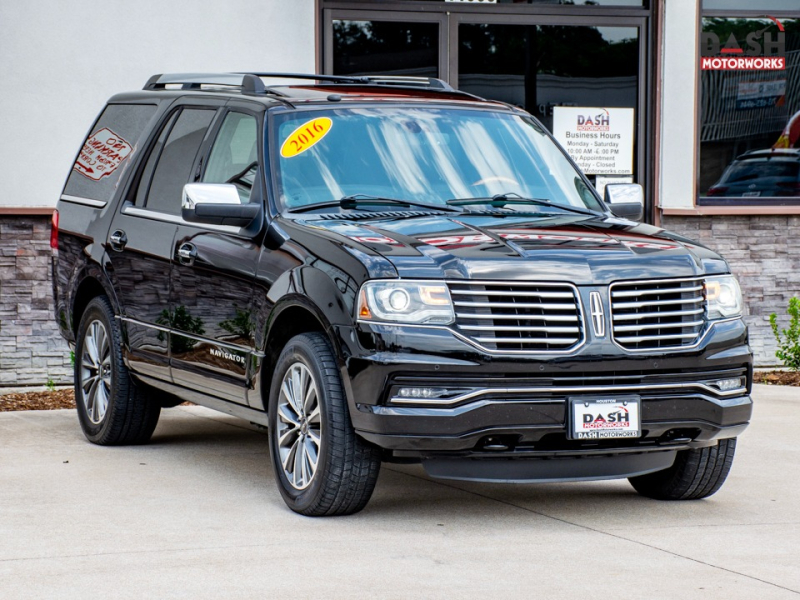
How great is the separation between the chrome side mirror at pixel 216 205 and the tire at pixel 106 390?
1.69 m

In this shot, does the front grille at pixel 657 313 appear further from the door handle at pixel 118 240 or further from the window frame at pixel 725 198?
the window frame at pixel 725 198

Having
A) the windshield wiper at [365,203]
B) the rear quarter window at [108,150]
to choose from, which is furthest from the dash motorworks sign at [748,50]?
the windshield wiper at [365,203]

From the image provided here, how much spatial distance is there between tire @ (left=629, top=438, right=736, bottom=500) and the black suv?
0.01m

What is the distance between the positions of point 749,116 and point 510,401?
26.2ft

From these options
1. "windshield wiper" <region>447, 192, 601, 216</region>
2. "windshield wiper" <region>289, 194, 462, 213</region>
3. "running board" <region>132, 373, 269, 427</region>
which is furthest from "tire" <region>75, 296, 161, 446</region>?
"windshield wiper" <region>447, 192, 601, 216</region>

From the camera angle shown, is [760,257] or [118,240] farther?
[760,257]

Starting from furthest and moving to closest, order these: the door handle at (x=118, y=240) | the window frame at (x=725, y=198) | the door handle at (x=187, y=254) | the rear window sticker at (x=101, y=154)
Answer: the window frame at (x=725, y=198), the rear window sticker at (x=101, y=154), the door handle at (x=118, y=240), the door handle at (x=187, y=254)

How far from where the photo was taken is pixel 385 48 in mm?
12461

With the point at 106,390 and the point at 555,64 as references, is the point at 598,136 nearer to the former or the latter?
the point at 555,64

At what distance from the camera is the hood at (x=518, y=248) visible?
229 inches

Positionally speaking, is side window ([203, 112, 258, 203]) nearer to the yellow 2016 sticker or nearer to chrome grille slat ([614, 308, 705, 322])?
the yellow 2016 sticker

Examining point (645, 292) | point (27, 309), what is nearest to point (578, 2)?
point (27, 309)

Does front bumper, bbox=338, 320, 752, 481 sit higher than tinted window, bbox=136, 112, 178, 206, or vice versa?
tinted window, bbox=136, 112, 178, 206

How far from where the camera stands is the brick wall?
37.2ft
